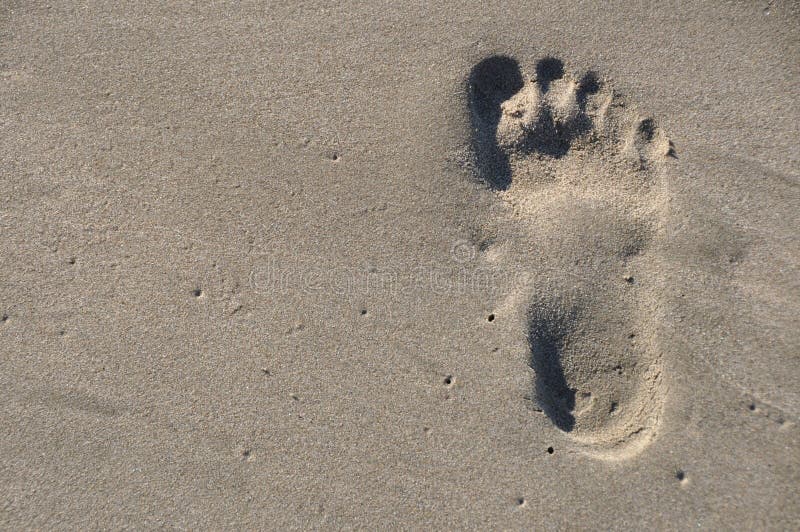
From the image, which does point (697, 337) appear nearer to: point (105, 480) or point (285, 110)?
point (285, 110)

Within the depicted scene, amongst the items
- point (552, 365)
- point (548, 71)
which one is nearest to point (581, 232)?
point (552, 365)

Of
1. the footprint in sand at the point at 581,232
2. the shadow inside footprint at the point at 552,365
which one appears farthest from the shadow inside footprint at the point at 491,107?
the shadow inside footprint at the point at 552,365

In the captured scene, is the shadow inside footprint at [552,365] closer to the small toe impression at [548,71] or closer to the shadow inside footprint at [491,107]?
the shadow inside footprint at [491,107]

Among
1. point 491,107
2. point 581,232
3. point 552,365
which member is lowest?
point 552,365

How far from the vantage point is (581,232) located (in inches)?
81.2

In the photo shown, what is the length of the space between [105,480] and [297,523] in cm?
79

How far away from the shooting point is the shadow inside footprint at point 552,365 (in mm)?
2012

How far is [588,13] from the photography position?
6.93ft

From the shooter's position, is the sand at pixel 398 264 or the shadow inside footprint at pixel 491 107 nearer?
the sand at pixel 398 264

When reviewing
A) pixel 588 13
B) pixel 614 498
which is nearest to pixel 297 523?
pixel 614 498

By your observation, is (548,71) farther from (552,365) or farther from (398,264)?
(552,365)

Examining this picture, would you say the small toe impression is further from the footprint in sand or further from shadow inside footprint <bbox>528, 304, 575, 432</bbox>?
shadow inside footprint <bbox>528, 304, 575, 432</bbox>

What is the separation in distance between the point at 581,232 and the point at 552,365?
0.55 meters

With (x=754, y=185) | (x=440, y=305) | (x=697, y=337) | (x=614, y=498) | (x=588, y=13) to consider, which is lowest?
(x=614, y=498)
